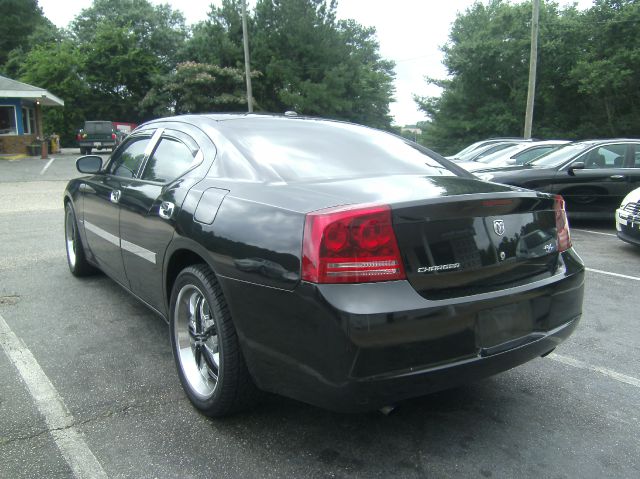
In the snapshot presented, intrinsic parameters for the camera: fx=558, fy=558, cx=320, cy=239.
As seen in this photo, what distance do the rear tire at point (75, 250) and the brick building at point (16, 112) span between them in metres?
23.0

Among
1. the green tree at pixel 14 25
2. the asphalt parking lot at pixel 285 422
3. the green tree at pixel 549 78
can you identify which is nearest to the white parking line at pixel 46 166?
the asphalt parking lot at pixel 285 422

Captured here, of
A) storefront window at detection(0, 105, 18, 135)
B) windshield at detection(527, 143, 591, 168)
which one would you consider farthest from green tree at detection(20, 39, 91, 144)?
windshield at detection(527, 143, 591, 168)

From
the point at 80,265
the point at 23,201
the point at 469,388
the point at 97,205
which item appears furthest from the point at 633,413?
the point at 23,201

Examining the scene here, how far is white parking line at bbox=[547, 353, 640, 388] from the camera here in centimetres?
324

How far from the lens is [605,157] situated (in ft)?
30.0

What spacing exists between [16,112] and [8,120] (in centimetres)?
56

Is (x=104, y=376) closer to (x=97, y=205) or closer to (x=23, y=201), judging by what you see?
(x=97, y=205)

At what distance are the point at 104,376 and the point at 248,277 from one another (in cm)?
143

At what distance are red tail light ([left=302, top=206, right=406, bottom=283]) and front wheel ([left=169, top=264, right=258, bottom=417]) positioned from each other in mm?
624

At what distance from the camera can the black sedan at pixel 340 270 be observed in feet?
7.09

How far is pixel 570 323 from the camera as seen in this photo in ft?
9.03

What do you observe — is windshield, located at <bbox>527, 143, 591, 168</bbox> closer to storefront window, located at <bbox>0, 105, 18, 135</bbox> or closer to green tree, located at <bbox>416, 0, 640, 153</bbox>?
green tree, located at <bbox>416, 0, 640, 153</bbox>

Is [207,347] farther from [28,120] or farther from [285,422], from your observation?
[28,120]

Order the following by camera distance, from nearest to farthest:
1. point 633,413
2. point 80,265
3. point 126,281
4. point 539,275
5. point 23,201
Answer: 1. point 539,275
2. point 633,413
3. point 126,281
4. point 80,265
5. point 23,201
